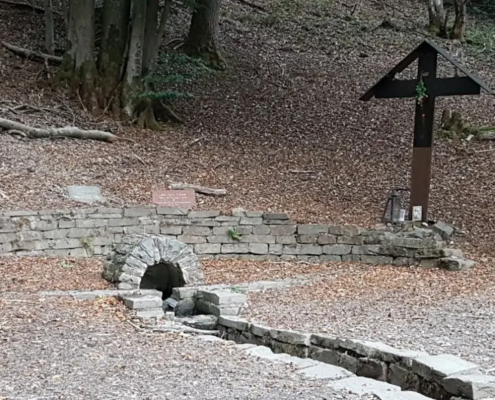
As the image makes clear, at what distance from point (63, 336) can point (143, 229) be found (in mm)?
4287

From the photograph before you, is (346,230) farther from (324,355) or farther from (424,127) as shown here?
(324,355)

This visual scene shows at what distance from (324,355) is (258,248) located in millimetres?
4590

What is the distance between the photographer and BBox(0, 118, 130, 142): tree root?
11188mm

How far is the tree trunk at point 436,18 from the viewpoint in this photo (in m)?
20.1

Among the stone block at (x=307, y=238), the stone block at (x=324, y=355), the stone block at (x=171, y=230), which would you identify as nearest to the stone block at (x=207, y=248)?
the stone block at (x=171, y=230)

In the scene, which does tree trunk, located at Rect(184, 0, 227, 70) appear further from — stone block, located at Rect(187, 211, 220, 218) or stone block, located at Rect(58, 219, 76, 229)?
stone block, located at Rect(58, 219, 76, 229)

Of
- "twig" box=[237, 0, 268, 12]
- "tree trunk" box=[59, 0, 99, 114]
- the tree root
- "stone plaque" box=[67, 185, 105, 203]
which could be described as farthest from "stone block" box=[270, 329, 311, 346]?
"twig" box=[237, 0, 268, 12]

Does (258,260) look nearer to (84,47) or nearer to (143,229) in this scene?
(143,229)

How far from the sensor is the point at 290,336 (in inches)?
230

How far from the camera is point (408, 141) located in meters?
13.5

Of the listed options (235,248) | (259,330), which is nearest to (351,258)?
(235,248)

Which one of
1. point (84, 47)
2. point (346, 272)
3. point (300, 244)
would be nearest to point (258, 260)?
point (300, 244)

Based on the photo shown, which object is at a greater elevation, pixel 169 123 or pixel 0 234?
pixel 169 123

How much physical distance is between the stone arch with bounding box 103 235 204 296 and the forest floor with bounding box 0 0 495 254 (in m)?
2.11
